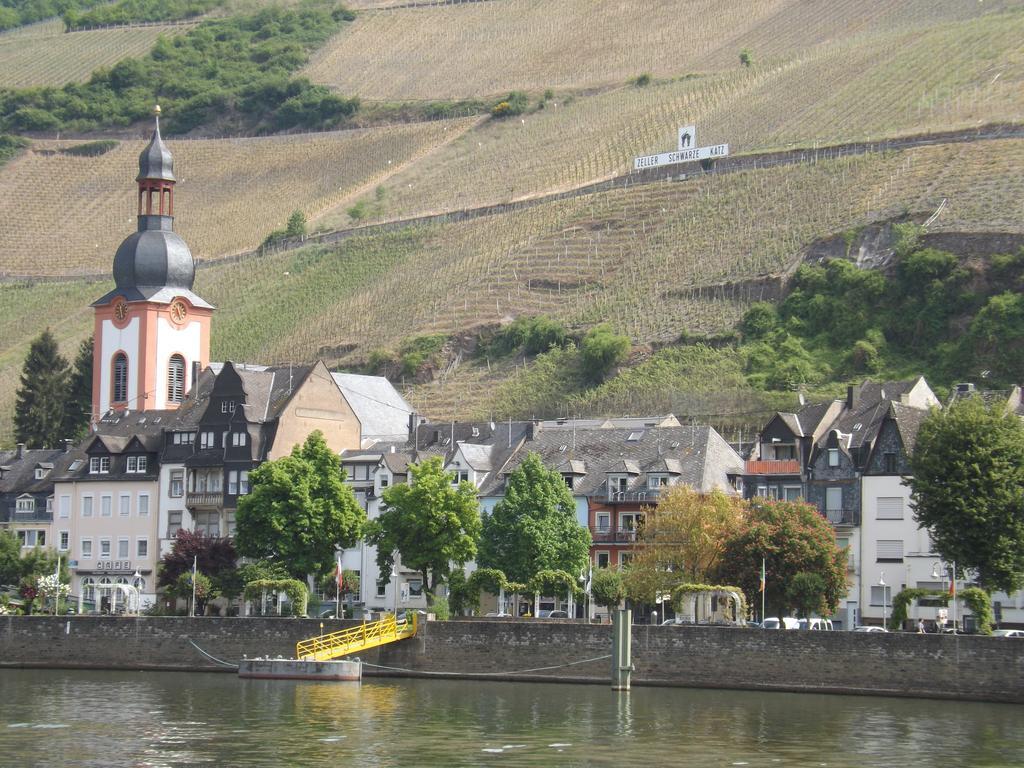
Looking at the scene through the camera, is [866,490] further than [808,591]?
Yes

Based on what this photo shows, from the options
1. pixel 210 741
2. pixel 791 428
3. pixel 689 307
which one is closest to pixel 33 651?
pixel 210 741

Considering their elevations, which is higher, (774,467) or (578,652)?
(774,467)

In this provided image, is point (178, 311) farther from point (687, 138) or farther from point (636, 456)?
point (687, 138)

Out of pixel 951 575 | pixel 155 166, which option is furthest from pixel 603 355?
pixel 951 575

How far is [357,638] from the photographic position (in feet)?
245

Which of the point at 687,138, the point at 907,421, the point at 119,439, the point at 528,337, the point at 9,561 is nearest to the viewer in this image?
the point at 907,421

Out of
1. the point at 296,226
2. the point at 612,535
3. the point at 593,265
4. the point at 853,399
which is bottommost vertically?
the point at 612,535

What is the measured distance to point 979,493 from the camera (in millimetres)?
72125

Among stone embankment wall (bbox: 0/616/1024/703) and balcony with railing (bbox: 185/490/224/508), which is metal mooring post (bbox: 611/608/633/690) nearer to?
stone embankment wall (bbox: 0/616/1024/703)

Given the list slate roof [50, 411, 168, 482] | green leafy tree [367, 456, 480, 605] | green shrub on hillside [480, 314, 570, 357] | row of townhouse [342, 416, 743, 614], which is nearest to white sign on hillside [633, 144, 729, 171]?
green shrub on hillside [480, 314, 570, 357]

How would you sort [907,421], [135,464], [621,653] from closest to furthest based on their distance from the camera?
[621,653], [907,421], [135,464]

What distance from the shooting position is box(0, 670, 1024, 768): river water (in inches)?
1977

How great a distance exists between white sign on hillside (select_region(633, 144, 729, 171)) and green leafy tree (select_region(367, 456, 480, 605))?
89342mm

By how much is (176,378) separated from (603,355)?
94.2 ft
